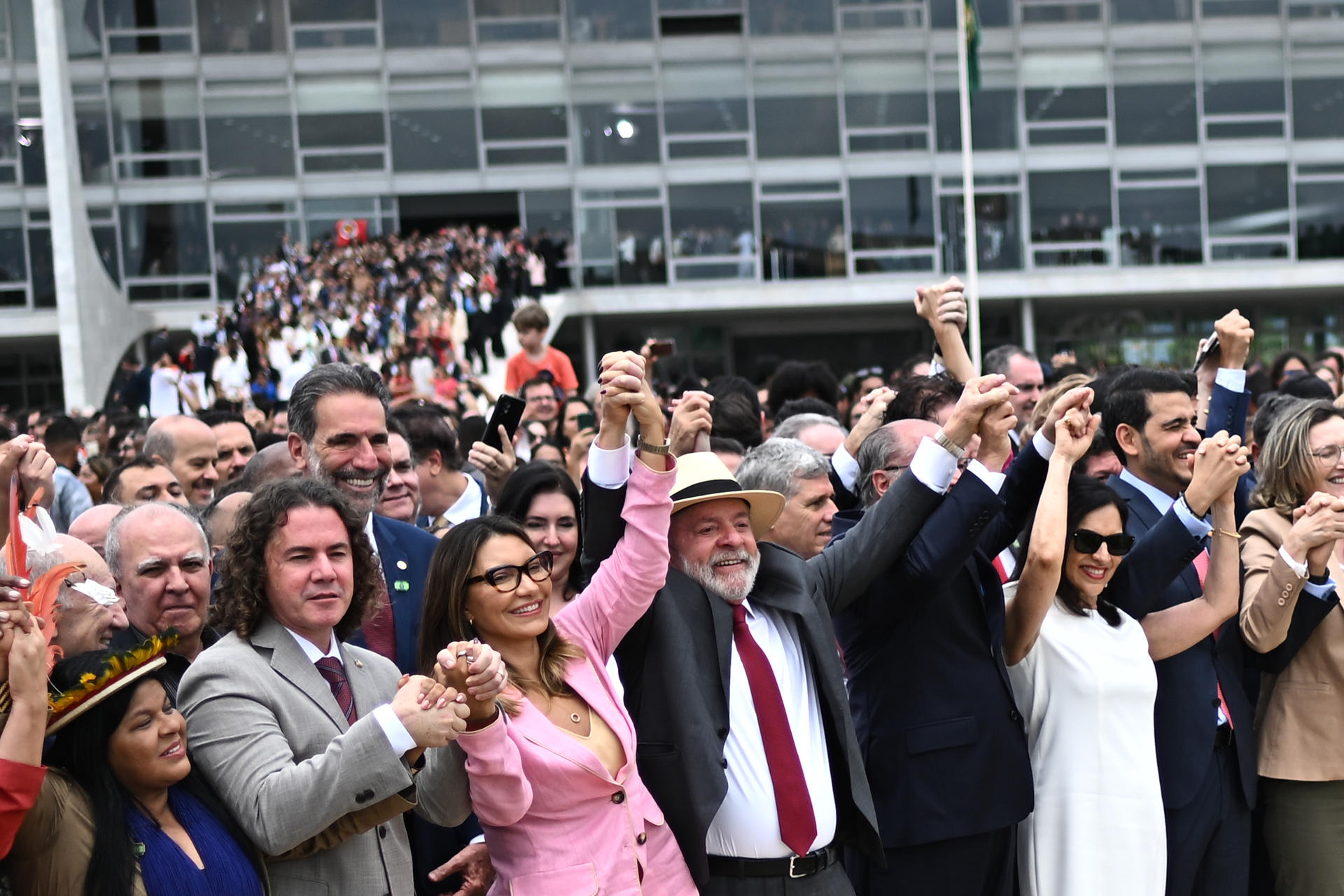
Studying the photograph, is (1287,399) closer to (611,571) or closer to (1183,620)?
(1183,620)

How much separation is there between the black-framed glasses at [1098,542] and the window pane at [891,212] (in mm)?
23005

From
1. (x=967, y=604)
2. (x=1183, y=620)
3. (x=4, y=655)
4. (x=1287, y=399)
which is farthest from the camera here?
(x=1287, y=399)

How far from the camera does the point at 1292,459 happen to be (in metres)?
5.16

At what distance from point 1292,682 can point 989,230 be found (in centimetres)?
2309

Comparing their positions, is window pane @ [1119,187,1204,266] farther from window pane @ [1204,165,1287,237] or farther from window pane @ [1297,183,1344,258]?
window pane @ [1297,183,1344,258]

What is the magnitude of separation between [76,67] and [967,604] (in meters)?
26.8

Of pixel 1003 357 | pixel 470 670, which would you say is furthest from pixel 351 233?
pixel 470 670

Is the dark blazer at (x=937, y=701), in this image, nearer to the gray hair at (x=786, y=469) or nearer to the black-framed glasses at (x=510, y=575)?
the gray hair at (x=786, y=469)

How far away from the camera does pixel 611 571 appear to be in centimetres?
369

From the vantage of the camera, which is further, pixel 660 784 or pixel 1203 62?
pixel 1203 62

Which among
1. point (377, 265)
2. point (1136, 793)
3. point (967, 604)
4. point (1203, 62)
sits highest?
point (1203, 62)

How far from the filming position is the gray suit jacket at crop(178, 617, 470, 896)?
9.80 feet

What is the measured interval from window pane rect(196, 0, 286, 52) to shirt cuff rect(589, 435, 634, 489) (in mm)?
25465

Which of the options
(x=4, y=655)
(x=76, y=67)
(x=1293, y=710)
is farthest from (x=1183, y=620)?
(x=76, y=67)
